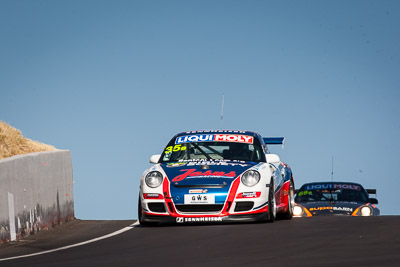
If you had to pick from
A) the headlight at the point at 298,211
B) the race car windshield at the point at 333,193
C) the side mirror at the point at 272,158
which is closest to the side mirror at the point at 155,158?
the side mirror at the point at 272,158

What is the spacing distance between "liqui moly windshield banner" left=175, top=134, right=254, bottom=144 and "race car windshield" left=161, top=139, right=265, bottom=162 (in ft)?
0.19

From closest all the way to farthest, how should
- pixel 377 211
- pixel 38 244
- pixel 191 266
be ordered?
1. pixel 191 266
2. pixel 38 244
3. pixel 377 211

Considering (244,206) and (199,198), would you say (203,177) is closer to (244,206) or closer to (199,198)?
(199,198)

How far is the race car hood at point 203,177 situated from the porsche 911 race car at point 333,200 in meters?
5.46

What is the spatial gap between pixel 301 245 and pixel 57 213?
6.06m

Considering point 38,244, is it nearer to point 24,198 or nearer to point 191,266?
point 24,198

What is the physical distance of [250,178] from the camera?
1258 cm

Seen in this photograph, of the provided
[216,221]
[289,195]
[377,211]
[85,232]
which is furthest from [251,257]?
[377,211]

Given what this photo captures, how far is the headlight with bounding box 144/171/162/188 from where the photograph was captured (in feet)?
41.3

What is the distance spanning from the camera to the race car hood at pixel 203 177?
12.4m

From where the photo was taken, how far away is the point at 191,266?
27.1ft

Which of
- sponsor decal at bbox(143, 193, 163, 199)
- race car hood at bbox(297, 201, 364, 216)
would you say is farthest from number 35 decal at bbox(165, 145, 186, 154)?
race car hood at bbox(297, 201, 364, 216)

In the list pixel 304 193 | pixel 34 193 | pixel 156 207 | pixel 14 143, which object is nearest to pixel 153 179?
pixel 156 207

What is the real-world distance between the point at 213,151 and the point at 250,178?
63.5 inches
